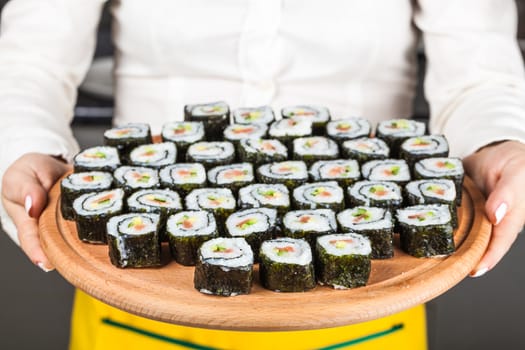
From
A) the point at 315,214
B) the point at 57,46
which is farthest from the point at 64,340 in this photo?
the point at 315,214

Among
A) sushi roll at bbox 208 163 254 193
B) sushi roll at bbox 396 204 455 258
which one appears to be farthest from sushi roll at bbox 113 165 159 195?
sushi roll at bbox 396 204 455 258

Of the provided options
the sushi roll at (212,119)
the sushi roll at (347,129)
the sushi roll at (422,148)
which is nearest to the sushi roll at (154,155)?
the sushi roll at (212,119)

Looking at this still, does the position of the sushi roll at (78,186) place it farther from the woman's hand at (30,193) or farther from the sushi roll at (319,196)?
the sushi roll at (319,196)

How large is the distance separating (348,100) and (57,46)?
2.18 ft

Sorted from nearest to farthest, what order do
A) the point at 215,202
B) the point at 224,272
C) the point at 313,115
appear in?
the point at 224,272, the point at 215,202, the point at 313,115

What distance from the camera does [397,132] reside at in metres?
1.54

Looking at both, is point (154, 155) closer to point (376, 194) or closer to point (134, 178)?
point (134, 178)

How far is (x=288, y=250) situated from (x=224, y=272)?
132 mm

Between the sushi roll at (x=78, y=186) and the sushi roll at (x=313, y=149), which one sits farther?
the sushi roll at (x=313, y=149)

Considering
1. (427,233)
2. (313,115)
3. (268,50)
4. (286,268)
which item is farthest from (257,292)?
(268,50)

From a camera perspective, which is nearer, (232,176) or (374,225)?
(374,225)

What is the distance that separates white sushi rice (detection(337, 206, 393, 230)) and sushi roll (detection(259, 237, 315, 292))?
0.37 ft

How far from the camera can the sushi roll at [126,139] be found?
150 cm

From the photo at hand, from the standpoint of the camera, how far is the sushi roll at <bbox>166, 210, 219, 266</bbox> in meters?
1.19
